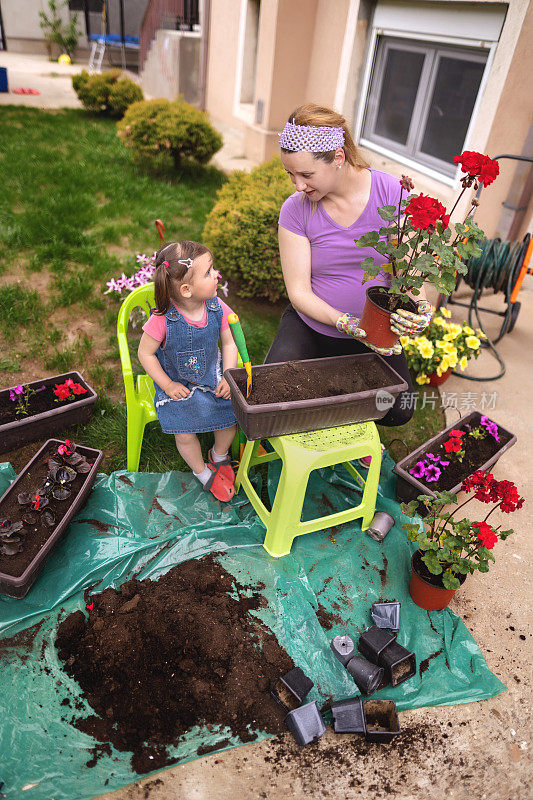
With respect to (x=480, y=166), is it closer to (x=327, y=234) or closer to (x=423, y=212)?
(x=423, y=212)

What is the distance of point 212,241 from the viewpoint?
13.9 ft

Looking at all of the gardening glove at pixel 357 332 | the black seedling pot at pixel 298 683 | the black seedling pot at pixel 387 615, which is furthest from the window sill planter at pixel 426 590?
the gardening glove at pixel 357 332

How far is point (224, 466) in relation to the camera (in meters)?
2.78

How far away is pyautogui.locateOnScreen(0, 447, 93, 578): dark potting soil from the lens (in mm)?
2152

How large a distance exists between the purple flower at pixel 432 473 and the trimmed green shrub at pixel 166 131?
5.04m

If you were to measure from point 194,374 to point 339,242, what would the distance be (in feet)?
2.94

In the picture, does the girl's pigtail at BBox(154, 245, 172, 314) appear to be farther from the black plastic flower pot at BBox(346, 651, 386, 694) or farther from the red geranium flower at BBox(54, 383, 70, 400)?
the black plastic flower pot at BBox(346, 651, 386, 694)

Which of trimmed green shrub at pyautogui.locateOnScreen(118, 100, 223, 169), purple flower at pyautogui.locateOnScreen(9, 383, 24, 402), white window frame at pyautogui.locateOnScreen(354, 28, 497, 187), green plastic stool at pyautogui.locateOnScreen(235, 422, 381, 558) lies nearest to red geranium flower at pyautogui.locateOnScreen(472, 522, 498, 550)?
green plastic stool at pyautogui.locateOnScreen(235, 422, 381, 558)

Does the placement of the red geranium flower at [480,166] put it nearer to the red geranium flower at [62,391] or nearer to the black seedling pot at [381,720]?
the black seedling pot at [381,720]

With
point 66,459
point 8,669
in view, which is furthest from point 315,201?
point 8,669

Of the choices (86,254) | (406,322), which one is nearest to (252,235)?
(86,254)

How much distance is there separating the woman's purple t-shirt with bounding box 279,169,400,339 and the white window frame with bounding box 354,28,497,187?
2.38 meters

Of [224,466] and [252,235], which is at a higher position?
[252,235]

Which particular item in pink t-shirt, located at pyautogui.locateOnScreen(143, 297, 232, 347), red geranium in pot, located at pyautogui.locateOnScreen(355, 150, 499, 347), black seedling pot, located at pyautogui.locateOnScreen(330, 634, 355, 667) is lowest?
black seedling pot, located at pyautogui.locateOnScreen(330, 634, 355, 667)
